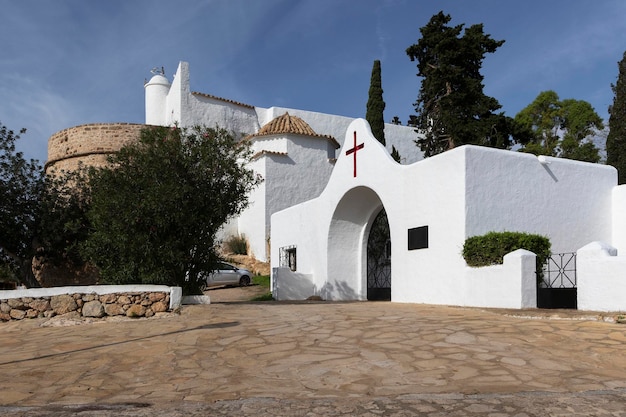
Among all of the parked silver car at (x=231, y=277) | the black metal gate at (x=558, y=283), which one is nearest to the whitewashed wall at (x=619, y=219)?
the black metal gate at (x=558, y=283)

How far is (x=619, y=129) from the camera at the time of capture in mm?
24359

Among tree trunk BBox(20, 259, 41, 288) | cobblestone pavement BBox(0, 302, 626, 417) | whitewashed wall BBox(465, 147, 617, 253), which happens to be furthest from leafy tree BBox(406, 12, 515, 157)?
tree trunk BBox(20, 259, 41, 288)

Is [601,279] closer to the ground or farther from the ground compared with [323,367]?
farther from the ground

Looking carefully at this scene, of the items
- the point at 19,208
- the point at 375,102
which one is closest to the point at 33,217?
the point at 19,208

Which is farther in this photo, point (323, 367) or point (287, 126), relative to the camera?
point (287, 126)

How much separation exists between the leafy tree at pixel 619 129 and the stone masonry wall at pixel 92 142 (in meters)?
21.2

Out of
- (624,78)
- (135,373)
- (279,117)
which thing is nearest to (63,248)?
(279,117)

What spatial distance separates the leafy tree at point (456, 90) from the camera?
25000 mm

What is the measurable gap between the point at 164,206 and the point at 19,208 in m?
14.9

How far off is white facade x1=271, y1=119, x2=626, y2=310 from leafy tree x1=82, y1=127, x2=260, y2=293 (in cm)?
414

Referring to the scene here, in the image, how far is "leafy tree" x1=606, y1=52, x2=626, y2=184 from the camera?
23375 mm

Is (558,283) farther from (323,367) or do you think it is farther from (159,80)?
(159,80)

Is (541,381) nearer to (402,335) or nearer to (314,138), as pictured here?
(402,335)

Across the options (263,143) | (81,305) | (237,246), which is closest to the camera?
(81,305)
